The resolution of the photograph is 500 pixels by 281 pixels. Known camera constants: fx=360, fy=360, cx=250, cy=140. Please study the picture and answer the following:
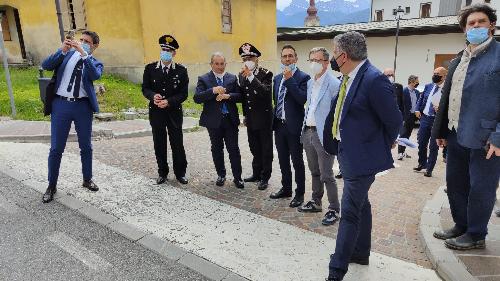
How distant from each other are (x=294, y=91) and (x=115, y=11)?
13.1 m

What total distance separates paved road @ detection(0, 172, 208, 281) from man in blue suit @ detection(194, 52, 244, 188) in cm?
206

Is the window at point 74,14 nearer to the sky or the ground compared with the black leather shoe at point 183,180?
nearer to the sky

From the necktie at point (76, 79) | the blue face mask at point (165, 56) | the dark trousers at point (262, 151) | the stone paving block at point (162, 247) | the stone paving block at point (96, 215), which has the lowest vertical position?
the stone paving block at point (162, 247)

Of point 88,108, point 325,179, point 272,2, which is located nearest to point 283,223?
point 325,179

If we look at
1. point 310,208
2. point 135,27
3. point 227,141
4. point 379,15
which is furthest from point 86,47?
point 379,15

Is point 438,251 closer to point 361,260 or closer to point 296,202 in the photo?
point 361,260

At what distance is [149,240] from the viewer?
377cm

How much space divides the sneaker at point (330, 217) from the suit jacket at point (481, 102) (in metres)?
1.56

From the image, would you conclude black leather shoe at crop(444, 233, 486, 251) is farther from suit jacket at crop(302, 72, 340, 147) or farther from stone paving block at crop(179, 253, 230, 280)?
stone paving block at crop(179, 253, 230, 280)

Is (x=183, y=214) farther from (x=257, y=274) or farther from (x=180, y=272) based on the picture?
(x=257, y=274)

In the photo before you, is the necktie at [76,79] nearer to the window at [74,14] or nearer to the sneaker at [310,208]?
the sneaker at [310,208]

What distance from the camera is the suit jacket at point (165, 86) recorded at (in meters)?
5.22

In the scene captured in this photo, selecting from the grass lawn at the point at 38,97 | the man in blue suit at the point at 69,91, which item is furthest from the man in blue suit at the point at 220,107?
the grass lawn at the point at 38,97

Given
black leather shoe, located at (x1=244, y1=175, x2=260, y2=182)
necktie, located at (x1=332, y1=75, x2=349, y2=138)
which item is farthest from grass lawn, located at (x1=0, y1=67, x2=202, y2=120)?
necktie, located at (x1=332, y1=75, x2=349, y2=138)
